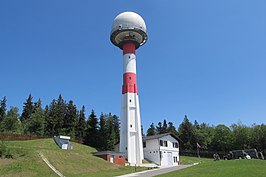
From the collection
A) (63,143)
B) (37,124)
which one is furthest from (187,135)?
(63,143)

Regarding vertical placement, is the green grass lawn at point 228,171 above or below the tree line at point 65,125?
below

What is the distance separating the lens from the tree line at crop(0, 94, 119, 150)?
61.3 m

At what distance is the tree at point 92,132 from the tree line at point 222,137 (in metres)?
22.2

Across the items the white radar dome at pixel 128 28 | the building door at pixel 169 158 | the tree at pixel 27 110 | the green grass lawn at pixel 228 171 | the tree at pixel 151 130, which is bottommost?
the building door at pixel 169 158

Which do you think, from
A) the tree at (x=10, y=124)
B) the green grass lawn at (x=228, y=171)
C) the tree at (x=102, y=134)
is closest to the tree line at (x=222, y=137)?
the tree at (x=102, y=134)

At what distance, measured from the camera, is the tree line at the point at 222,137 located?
64250 millimetres

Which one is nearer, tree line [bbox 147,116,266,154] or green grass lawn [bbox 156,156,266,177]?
green grass lawn [bbox 156,156,266,177]

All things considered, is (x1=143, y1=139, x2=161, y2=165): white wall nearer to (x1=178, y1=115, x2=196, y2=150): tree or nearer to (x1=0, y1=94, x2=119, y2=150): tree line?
(x1=0, y1=94, x2=119, y2=150): tree line

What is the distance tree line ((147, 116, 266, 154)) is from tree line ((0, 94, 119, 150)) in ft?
69.3

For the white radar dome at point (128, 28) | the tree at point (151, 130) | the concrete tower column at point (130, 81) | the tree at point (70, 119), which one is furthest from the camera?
the tree at point (151, 130)

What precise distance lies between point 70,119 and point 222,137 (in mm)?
44120

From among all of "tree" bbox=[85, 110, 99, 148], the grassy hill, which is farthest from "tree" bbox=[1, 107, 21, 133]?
the grassy hill

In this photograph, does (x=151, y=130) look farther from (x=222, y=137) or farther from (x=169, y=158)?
(x=169, y=158)

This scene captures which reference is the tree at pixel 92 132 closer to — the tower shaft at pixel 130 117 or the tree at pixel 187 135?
the tower shaft at pixel 130 117
